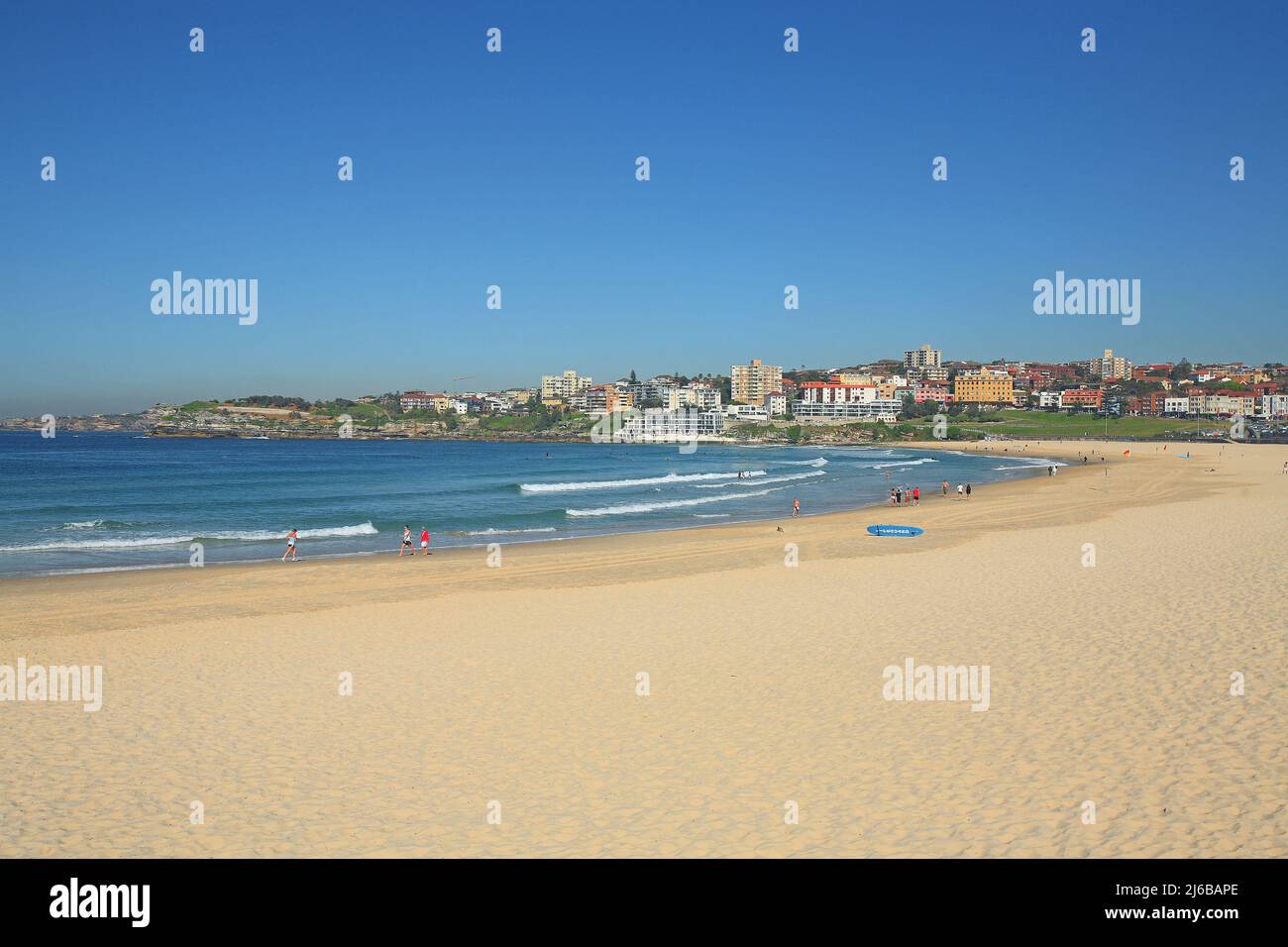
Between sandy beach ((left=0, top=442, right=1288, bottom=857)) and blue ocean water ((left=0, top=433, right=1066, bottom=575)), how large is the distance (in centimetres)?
922

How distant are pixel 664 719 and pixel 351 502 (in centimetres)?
3720

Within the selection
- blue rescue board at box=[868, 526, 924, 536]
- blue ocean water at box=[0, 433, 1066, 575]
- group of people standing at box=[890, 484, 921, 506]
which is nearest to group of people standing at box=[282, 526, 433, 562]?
blue ocean water at box=[0, 433, 1066, 575]

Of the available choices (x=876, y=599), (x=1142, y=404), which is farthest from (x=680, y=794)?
(x=1142, y=404)

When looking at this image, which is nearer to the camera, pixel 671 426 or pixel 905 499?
pixel 905 499

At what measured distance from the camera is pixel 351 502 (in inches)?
1703

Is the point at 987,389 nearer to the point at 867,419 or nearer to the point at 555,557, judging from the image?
the point at 867,419

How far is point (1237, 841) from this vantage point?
6176mm

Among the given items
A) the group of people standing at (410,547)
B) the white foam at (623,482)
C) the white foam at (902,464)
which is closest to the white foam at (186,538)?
the group of people standing at (410,547)

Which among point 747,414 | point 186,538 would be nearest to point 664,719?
point 186,538

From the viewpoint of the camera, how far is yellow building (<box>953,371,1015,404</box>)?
7554 inches

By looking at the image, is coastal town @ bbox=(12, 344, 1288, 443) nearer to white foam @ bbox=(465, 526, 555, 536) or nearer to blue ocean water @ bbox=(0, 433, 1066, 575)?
blue ocean water @ bbox=(0, 433, 1066, 575)

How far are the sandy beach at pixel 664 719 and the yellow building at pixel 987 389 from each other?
7299 inches

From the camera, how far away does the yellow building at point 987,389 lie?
192 metres

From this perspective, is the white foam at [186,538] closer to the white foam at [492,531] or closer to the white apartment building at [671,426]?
the white foam at [492,531]
